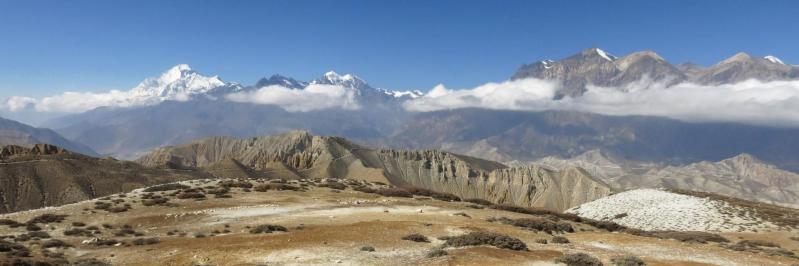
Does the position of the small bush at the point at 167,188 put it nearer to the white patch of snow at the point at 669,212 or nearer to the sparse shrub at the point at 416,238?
the sparse shrub at the point at 416,238

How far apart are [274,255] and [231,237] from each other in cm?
681

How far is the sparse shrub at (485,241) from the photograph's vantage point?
92.0 ft

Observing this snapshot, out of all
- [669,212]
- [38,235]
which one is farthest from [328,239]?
[669,212]

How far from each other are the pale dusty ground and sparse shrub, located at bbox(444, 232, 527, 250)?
31.4 inches

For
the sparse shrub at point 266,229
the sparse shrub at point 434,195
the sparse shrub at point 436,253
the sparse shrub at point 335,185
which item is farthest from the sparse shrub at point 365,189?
the sparse shrub at point 436,253

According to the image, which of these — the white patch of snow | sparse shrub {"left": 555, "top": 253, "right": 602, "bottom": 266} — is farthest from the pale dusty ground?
the white patch of snow

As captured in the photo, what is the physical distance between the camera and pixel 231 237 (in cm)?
3169

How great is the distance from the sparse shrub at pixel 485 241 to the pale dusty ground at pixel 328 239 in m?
0.80

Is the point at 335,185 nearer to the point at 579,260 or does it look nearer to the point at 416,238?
the point at 416,238

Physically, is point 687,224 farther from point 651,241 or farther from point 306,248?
point 306,248

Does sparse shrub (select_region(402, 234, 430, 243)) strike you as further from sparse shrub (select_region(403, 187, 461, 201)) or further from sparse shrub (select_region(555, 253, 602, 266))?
sparse shrub (select_region(403, 187, 461, 201))

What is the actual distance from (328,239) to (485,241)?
27.2 feet

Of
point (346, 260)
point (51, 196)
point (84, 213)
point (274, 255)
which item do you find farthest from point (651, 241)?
point (51, 196)

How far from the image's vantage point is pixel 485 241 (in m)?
28.4
